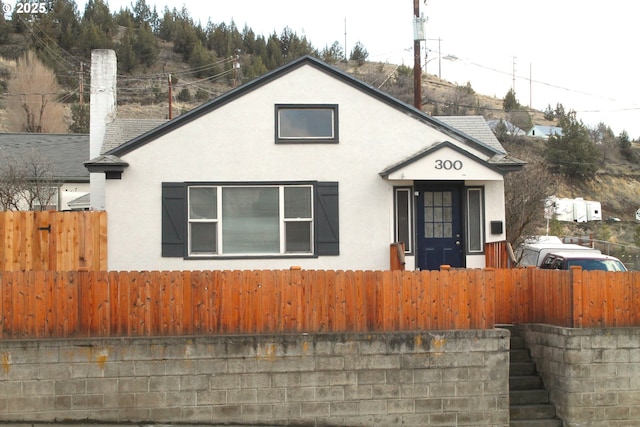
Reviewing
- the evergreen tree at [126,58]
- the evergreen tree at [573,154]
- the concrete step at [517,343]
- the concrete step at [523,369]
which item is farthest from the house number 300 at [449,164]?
the evergreen tree at [126,58]

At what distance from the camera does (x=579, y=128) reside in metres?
56.0

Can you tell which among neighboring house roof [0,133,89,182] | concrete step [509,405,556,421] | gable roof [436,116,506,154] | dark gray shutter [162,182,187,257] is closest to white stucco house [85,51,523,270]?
dark gray shutter [162,182,187,257]

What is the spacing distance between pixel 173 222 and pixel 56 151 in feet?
77.4

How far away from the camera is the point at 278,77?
16109 millimetres

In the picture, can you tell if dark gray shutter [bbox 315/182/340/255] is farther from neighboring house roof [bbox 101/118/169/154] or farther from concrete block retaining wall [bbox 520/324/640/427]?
concrete block retaining wall [bbox 520/324/640/427]

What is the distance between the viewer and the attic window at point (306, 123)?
52.9 ft

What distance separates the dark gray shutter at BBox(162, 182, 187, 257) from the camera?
51.2 ft

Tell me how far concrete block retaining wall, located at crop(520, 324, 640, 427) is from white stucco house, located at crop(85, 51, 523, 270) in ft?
15.5

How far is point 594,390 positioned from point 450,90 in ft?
249

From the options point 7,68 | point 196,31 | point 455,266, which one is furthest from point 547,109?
point 455,266

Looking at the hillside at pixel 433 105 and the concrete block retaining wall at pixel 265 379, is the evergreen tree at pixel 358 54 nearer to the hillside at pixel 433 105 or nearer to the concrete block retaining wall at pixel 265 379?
the hillside at pixel 433 105

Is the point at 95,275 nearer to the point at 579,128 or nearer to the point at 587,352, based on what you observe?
the point at 587,352
